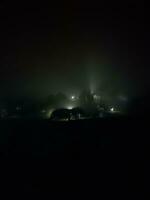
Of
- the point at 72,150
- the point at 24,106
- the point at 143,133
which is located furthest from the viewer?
the point at 24,106

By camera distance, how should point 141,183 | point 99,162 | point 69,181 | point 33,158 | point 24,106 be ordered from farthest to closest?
point 24,106, point 33,158, point 99,162, point 69,181, point 141,183

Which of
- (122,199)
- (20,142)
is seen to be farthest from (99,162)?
(20,142)

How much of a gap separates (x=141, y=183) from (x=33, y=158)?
9.73 ft

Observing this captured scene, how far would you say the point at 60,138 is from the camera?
8906 millimetres

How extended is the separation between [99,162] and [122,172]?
82 centimetres

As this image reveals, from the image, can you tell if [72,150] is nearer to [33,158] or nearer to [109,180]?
[33,158]

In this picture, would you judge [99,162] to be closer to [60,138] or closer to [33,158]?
[33,158]

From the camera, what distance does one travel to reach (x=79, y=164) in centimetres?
596

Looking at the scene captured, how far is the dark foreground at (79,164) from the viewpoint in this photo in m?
4.64

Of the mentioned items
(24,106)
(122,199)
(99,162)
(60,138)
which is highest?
(24,106)

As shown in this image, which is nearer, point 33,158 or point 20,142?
point 33,158

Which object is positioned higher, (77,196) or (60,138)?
(60,138)

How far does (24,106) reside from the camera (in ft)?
120

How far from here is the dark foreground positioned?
15.2 ft
